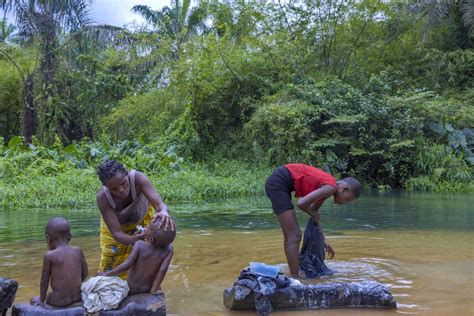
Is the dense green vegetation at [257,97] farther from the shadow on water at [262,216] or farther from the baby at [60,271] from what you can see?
the baby at [60,271]

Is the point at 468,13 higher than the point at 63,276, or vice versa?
the point at 468,13

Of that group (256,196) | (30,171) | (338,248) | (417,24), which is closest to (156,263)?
(338,248)

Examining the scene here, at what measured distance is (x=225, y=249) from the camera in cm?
692

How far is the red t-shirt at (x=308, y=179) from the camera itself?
200 inches

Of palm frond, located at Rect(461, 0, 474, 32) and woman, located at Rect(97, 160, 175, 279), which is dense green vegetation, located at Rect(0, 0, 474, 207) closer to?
palm frond, located at Rect(461, 0, 474, 32)

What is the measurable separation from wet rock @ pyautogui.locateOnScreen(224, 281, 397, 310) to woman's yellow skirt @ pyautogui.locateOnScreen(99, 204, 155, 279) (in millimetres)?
896

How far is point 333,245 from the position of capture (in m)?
7.24

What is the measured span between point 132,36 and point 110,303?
68.2ft

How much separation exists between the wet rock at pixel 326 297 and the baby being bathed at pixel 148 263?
1.89 ft

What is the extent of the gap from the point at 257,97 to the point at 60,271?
16.1 metres

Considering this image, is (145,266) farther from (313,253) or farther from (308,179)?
(313,253)

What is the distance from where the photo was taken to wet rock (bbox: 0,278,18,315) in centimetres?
376

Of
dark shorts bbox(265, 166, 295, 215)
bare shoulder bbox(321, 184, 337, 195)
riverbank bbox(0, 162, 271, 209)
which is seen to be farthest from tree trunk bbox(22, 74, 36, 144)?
bare shoulder bbox(321, 184, 337, 195)

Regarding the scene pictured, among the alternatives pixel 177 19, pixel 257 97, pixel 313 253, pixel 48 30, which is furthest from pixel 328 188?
pixel 177 19
